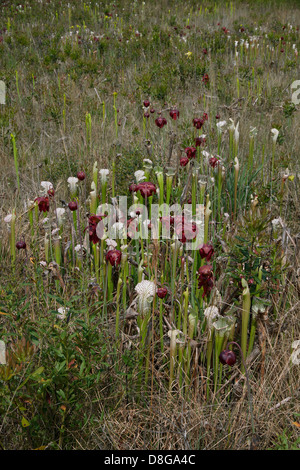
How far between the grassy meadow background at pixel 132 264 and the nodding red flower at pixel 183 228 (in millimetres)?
157

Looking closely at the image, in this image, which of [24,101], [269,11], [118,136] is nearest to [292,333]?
[118,136]

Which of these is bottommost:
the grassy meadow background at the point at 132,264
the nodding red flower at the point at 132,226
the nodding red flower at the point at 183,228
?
the grassy meadow background at the point at 132,264

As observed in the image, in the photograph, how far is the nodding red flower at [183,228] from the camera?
1634 mm

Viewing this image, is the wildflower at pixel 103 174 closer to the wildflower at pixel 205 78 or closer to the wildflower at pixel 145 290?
the wildflower at pixel 145 290

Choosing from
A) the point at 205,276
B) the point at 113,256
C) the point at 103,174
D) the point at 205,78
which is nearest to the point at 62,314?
the point at 113,256

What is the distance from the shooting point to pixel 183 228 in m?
1.64

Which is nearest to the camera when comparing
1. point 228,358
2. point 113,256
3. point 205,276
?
point 228,358

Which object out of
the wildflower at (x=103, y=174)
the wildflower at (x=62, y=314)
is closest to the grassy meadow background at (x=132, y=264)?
the wildflower at (x=62, y=314)

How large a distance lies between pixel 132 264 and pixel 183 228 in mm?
446

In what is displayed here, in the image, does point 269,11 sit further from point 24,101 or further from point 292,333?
point 292,333

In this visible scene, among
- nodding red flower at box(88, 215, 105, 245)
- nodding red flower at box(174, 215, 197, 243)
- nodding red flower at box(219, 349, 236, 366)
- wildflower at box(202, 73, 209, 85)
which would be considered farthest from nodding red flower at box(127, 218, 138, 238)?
wildflower at box(202, 73, 209, 85)

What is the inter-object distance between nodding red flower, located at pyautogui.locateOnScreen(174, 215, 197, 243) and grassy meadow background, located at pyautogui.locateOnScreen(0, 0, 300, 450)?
157mm

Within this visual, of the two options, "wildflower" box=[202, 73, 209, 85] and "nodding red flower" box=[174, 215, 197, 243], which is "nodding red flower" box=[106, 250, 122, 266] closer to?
"nodding red flower" box=[174, 215, 197, 243]

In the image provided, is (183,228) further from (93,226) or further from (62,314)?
(62,314)
